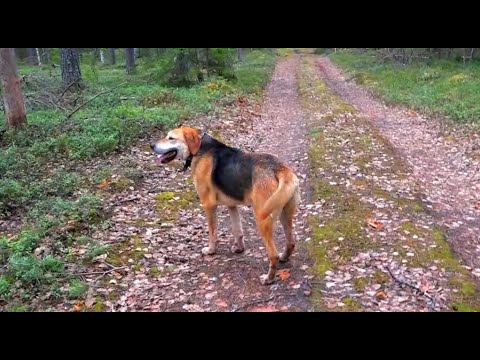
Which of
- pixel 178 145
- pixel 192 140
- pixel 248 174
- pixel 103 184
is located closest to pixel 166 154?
pixel 178 145

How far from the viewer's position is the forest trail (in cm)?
592

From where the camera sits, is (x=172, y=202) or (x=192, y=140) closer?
(x=192, y=140)

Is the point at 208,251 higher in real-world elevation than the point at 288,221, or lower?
lower

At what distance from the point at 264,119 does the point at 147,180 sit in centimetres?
826

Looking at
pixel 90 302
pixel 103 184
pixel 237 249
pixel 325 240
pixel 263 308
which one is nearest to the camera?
pixel 263 308

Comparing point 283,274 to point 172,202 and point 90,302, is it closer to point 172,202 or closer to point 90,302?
point 90,302

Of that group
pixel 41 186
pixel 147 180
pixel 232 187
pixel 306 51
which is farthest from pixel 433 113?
pixel 306 51

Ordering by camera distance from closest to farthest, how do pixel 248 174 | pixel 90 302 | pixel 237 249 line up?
pixel 90 302
pixel 248 174
pixel 237 249

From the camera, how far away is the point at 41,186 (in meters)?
9.26

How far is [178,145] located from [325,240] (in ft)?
9.57

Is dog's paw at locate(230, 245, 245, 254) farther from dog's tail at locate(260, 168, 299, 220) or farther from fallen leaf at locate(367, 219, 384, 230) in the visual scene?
fallen leaf at locate(367, 219, 384, 230)

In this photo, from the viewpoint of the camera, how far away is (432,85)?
857 inches

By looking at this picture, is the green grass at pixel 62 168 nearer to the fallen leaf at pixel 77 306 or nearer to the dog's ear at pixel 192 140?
the fallen leaf at pixel 77 306
